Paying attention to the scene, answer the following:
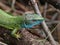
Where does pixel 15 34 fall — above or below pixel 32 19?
below

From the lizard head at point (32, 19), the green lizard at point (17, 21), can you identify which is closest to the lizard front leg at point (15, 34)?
the green lizard at point (17, 21)

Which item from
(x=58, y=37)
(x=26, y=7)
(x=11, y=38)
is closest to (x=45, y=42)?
(x=11, y=38)

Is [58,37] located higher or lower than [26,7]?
lower

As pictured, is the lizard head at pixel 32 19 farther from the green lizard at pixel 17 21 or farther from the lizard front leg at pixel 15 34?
the lizard front leg at pixel 15 34

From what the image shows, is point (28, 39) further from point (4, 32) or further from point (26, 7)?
point (26, 7)

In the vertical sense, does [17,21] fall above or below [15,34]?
above

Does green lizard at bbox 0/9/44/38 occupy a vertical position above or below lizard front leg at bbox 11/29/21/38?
above

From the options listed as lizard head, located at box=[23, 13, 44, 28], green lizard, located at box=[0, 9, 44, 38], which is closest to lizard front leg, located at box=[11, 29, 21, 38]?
green lizard, located at box=[0, 9, 44, 38]

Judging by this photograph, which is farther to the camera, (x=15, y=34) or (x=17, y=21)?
(x=17, y=21)

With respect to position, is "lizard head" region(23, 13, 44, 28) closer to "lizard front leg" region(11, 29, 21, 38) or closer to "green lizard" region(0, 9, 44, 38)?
"green lizard" region(0, 9, 44, 38)
